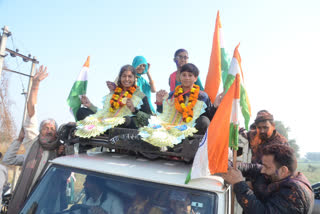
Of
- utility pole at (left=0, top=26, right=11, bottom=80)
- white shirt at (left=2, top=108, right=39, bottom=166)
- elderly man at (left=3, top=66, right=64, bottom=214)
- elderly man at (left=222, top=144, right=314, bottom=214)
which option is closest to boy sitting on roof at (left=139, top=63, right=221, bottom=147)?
elderly man at (left=222, top=144, right=314, bottom=214)

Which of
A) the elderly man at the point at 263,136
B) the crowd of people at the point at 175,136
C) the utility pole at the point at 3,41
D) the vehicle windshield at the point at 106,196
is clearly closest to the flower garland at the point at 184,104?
the crowd of people at the point at 175,136

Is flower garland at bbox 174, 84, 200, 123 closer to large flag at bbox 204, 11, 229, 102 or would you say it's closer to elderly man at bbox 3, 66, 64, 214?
large flag at bbox 204, 11, 229, 102

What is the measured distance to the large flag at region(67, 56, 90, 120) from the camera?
3523mm

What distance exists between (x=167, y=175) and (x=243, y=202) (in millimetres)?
618

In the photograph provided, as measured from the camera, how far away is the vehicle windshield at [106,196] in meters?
1.93

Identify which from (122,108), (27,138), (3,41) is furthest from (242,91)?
(3,41)

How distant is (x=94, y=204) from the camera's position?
7.47ft

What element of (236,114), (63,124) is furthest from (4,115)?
(236,114)

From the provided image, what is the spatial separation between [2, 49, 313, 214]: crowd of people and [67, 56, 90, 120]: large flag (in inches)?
3.9

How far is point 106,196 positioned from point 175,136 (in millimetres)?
817

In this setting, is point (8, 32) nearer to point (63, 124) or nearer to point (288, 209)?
point (63, 124)

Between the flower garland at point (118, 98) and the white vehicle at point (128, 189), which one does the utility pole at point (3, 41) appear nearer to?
the flower garland at point (118, 98)

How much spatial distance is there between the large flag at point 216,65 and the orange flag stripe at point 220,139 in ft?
5.20

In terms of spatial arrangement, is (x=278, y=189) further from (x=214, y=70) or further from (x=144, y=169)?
(x=214, y=70)
